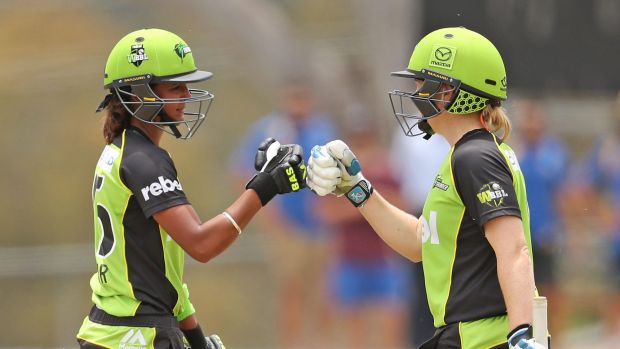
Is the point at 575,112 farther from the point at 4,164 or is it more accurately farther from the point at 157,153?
the point at 157,153

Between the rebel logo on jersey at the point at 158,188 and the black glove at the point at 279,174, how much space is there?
0.33m

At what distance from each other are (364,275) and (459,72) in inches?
181

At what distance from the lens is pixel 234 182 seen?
33.7 feet

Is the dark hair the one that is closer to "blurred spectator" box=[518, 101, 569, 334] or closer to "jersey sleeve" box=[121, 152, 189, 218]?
"jersey sleeve" box=[121, 152, 189, 218]

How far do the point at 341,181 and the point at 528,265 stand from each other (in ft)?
3.33

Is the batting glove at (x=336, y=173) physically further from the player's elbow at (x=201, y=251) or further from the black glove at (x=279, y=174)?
the player's elbow at (x=201, y=251)

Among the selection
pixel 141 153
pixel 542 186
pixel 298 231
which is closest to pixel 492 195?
pixel 141 153

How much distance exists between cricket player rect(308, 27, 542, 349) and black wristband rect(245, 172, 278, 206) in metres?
0.58

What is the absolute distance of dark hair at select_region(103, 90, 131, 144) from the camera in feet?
16.6


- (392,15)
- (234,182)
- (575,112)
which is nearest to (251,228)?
(234,182)

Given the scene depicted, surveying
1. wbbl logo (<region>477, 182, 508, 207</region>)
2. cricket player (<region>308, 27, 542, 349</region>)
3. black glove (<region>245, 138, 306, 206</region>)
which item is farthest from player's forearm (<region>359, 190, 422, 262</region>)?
wbbl logo (<region>477, 182, 508, 207</region>)

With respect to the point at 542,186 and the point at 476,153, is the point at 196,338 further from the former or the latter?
the point at 542,186

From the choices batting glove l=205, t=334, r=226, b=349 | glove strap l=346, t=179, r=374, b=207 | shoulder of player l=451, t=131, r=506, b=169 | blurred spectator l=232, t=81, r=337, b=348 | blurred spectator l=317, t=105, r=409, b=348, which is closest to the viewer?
shoulder of player l=451, t=131, r=506, b=169

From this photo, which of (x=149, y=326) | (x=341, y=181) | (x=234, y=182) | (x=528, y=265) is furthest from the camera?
(x=234, y=182)
